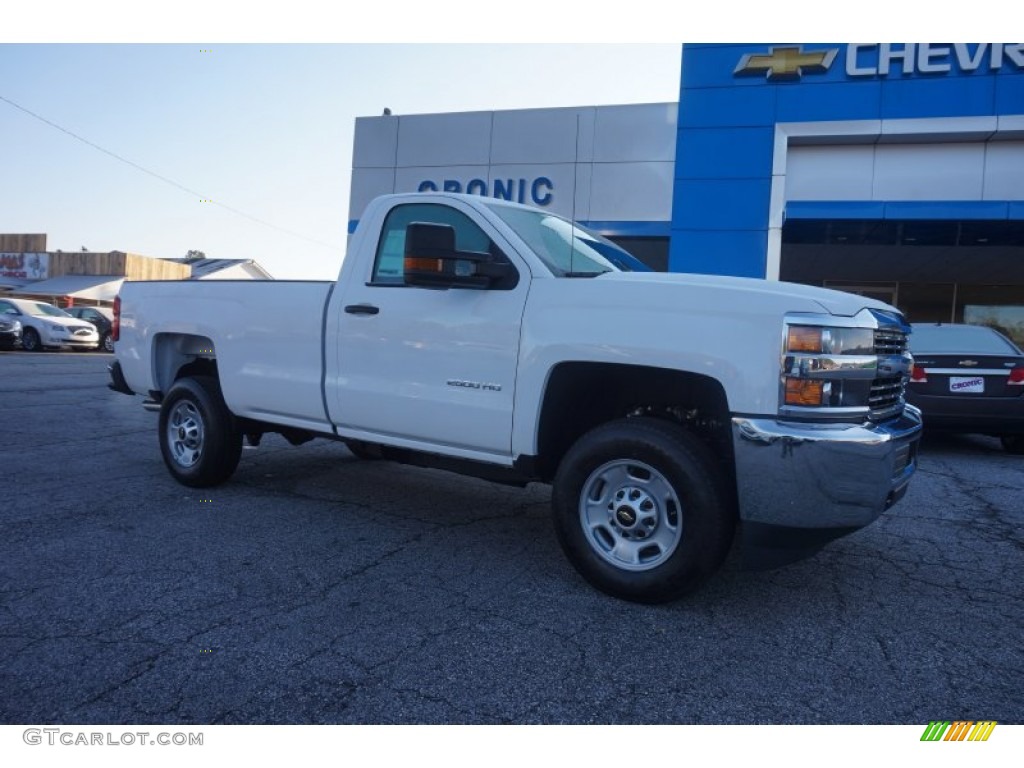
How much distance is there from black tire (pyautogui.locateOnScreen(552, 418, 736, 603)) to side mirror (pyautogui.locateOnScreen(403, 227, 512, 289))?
999 millimetres

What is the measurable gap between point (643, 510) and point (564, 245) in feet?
5.46

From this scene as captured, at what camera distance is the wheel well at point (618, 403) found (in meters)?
3.63

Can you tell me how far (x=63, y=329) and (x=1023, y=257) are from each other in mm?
26361

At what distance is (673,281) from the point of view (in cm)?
357

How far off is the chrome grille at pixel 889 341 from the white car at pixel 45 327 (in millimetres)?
24892

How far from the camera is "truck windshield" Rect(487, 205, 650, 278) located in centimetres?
411

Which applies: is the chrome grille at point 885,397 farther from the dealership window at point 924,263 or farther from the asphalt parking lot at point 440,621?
the dealership window at point 924,263

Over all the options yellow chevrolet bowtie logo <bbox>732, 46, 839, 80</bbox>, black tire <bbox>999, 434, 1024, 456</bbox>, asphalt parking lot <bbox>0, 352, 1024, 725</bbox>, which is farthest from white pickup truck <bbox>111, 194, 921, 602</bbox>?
yellow chevrolet bowtie logo <bbox>732, 46, 839, 80</bbox>

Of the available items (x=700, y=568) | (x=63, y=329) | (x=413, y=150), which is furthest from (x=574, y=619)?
(x=63, y=329)

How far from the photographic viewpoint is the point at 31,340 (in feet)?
75.5

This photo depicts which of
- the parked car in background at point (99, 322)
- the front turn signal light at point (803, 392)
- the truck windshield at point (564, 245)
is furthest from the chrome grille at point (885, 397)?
the parked car in background at point (99, 322)

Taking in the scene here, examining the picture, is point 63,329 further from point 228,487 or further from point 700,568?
point 700,568

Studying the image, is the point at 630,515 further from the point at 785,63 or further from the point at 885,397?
the point at 785,63

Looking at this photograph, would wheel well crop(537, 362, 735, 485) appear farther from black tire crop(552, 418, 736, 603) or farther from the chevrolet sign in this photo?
the chevrolet sign
